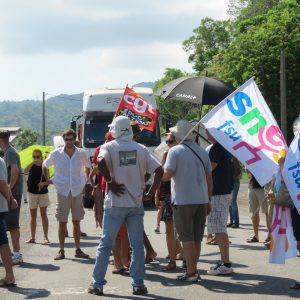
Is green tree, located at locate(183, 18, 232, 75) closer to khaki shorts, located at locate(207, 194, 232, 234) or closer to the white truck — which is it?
the white truck

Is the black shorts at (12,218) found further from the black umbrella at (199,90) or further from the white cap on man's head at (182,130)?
the black umbrella at (199,90)

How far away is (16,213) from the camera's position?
10375 millimetres

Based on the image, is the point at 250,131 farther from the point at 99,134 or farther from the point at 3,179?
the point at 99,134

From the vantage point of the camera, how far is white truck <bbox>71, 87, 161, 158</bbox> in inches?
863

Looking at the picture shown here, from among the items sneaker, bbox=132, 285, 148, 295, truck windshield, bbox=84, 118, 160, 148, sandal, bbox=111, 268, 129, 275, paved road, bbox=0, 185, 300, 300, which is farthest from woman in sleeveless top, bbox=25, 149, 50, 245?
truck windshield, bbox=84, 118, 160, 148

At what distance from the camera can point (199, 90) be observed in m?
12.3

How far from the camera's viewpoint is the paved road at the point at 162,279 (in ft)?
26.2

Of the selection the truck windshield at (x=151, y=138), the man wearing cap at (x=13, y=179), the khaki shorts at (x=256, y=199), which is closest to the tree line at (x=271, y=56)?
the truck windshield at (x=151, y=138)

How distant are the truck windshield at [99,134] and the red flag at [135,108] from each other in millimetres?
9293

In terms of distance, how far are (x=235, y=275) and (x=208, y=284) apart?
0.70 metres

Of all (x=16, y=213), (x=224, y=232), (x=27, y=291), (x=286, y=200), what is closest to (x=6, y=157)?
(x=16, y=213)

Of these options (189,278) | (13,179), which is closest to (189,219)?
(189,278)

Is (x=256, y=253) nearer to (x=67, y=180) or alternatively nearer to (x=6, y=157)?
(x=67, y=180)

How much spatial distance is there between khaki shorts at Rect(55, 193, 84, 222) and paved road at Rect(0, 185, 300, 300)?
575 millimetres
